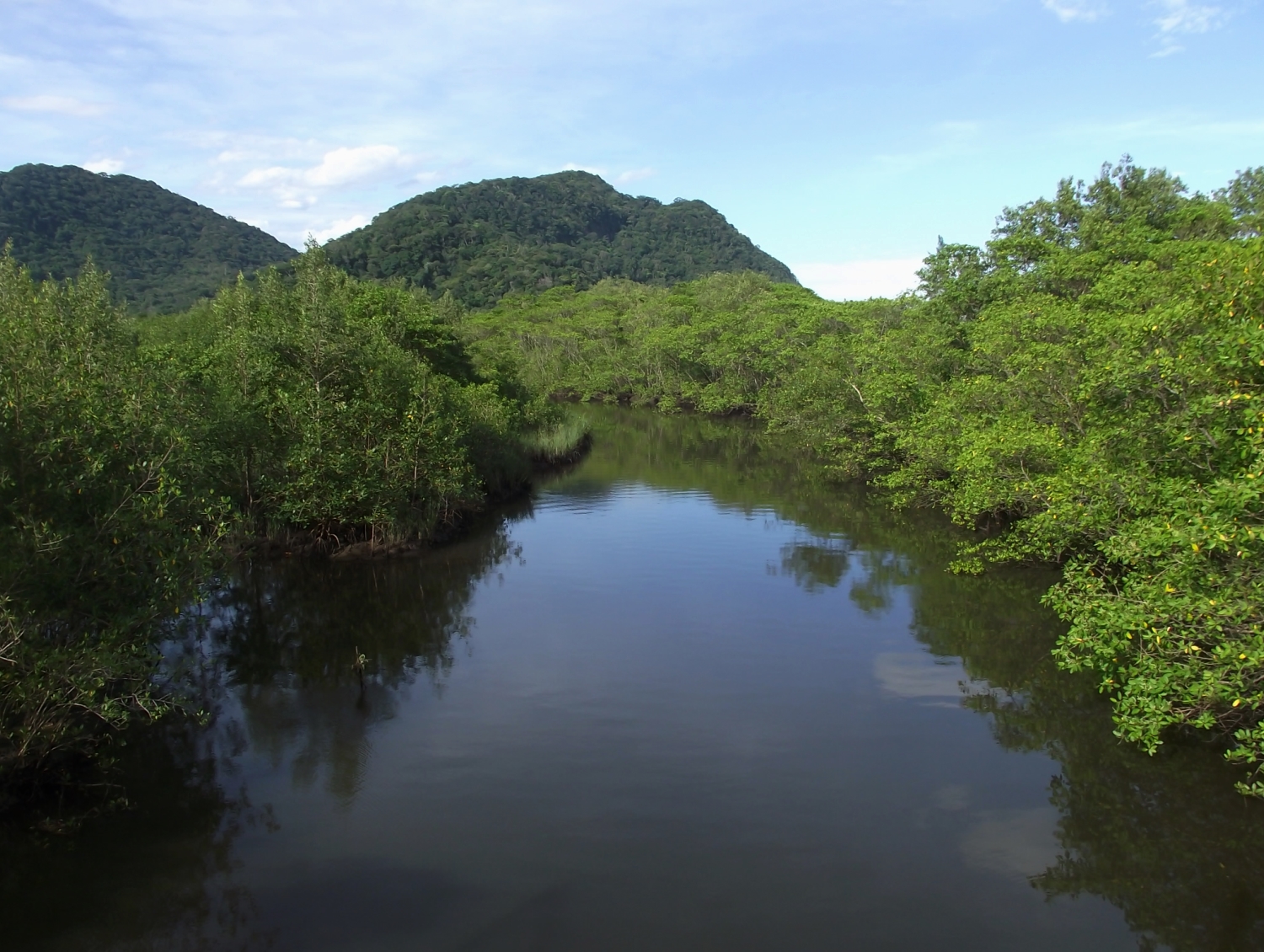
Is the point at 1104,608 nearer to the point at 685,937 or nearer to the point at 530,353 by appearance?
the point at 685,937

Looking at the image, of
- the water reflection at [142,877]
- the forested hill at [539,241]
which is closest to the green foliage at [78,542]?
the water reflection at [142,877]

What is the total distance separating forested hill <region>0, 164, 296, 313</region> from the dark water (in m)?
56.9

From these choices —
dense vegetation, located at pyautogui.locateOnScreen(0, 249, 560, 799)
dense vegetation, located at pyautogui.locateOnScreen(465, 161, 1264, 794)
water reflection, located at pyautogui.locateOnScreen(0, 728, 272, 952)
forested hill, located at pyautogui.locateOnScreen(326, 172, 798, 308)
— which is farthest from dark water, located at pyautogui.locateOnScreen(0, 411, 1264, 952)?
forested hill, located at pyautogui.locateOnScreen(326, 172, 798, 308)

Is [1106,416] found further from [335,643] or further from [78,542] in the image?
[78,542]

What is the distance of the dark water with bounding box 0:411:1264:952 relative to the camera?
8695 mm

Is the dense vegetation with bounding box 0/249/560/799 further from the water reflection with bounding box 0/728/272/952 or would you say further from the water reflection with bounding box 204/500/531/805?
the water reflection with bounding box 204/500/531/805

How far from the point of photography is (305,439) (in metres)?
20.3

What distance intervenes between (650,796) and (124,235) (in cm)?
9308

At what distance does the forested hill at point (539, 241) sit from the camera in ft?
359

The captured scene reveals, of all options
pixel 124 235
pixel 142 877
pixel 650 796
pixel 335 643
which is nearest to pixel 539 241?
pixel 124 235

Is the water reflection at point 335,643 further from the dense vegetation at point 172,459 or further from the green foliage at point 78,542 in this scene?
the green foliage at point 78,542

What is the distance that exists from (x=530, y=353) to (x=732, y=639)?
56538 millimetres

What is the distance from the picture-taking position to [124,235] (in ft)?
→ 278

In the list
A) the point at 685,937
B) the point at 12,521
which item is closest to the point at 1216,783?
the point at 685,937
